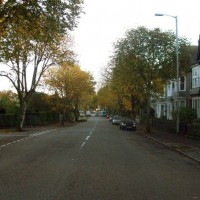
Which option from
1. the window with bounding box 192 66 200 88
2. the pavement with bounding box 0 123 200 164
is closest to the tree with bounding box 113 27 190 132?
the window with bounding box 192 66 200 88

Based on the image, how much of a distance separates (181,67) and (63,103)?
108 ft

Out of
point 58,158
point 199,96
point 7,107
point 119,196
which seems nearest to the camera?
point 119,196

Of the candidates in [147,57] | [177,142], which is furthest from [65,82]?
[177,142]

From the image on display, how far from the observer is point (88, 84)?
82.5 m

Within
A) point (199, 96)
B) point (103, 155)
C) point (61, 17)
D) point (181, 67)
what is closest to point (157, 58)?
point (181, 67)

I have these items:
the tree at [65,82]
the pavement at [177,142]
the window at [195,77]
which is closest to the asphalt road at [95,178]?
the pavement at [177,142]

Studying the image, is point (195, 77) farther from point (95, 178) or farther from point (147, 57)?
point (95, 178)

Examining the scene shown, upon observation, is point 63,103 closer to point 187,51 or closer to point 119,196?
point 187,51

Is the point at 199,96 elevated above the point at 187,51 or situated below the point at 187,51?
below

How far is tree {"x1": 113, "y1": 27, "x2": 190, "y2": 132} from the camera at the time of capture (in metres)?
Answer: 44.2

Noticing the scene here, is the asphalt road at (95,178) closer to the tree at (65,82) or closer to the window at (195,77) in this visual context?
the window at (195,77)

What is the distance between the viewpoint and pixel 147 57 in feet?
147

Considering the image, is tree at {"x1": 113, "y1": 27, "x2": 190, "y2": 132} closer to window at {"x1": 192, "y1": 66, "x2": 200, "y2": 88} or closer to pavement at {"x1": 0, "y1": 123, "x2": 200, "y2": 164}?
window at {"x1": 192, "y1": 66, "x2": 200, "y2": 88}

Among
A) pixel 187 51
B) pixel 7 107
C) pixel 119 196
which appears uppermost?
pixel 187 51
